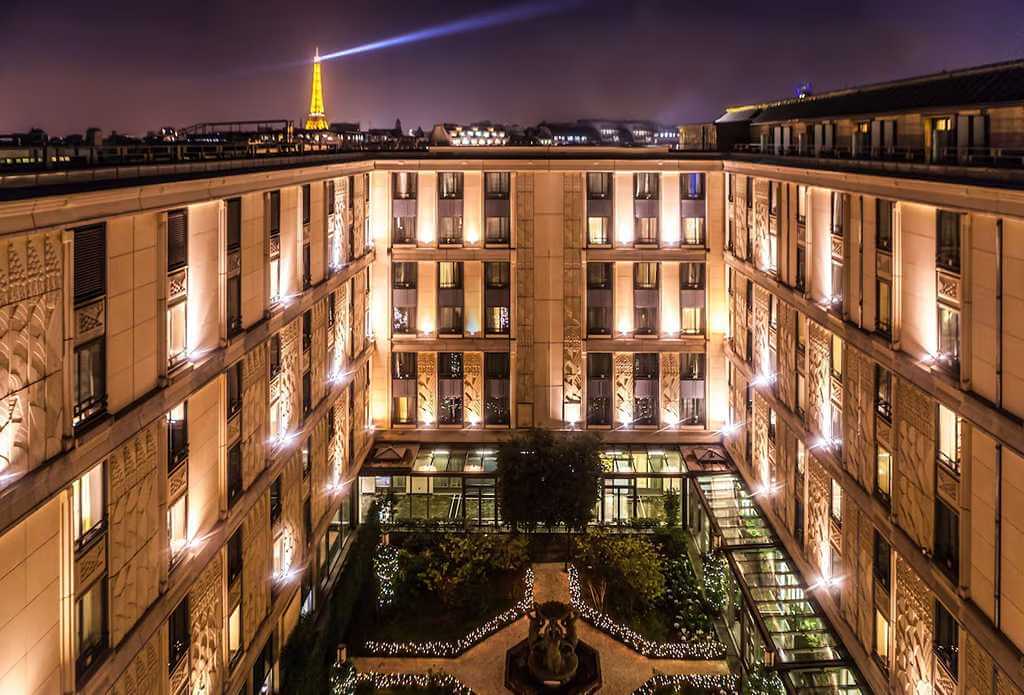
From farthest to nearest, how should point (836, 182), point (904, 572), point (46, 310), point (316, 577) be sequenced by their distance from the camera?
point (316, 577)
point (836, 182)
point (904, 572)
point (46, 310)

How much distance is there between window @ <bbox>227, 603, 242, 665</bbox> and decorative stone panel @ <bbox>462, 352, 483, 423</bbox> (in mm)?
22600

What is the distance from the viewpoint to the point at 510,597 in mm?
34875

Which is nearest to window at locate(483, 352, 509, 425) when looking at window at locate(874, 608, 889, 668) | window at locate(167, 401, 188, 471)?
window at locate(874, 608, 889, 668)

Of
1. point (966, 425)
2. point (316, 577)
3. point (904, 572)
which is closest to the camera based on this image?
point (966, 425)

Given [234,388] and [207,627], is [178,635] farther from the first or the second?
[234,388]

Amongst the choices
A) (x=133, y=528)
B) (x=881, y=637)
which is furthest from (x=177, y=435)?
(x=881, y=637)

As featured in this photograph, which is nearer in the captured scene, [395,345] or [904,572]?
[904,572]

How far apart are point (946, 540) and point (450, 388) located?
2925 centimetres

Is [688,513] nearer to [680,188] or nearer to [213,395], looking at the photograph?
[680,188]

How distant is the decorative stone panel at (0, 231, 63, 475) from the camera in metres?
11.6

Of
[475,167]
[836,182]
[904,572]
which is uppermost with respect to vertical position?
[475,167]

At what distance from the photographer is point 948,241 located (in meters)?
18.1

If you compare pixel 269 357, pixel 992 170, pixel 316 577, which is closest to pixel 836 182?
pixel 992 170

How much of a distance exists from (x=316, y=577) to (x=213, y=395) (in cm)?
1338
